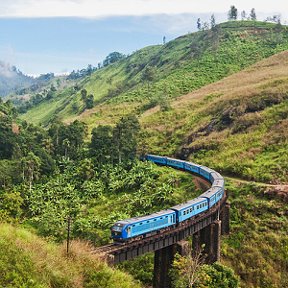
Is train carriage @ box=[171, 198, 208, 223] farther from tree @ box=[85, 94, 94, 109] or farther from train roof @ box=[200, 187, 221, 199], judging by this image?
tree @ box=[85, 94, 94, 109]

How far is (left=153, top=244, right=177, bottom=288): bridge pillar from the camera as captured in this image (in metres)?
42.6

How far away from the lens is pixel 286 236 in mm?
50969

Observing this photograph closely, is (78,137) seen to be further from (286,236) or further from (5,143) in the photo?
(286,236)

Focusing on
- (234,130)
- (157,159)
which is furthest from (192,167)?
(234,130)

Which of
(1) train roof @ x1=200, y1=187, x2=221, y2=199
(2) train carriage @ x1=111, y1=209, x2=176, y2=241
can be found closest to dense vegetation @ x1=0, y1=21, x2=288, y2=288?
(2) train carriage @ x1=111, y1=209, x2=176, y2=241

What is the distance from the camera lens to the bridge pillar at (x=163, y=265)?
4259cm

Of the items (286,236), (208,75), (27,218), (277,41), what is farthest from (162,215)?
(277,41)

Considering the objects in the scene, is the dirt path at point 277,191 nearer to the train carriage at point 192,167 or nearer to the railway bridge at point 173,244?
the railway bridge at point 173,244

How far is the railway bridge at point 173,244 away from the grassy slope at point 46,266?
426 cm

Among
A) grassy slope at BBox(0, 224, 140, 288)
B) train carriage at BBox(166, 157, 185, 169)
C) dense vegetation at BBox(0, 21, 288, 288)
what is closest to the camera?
grassy slope at BBox(0, 224, 140, 288)

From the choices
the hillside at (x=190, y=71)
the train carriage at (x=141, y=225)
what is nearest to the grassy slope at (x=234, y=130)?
the hillside at (x=190, y=71)

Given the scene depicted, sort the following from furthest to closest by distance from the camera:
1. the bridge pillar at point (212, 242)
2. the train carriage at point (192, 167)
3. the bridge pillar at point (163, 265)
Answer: the train carriage at point (192, 167) < the bridge pillar at point (212, 242) < the bridge pillar at point (163, 265)

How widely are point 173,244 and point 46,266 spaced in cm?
1946

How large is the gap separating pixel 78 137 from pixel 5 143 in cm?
1515
